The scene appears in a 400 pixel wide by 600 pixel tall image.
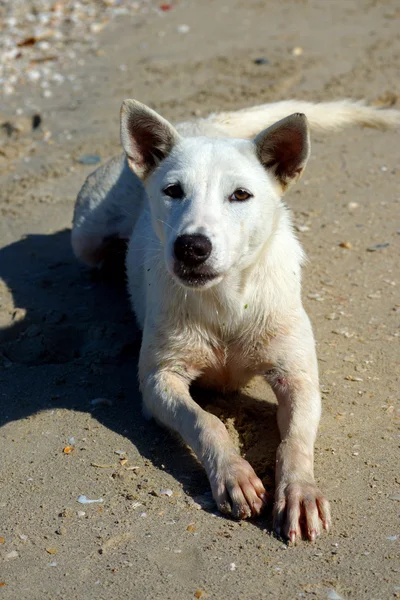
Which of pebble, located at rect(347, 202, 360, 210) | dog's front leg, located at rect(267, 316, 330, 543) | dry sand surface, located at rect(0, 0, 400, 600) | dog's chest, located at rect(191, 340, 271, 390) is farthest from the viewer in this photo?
pebble, located at rect(347, 202, 360, 210)

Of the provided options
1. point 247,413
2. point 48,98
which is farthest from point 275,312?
point 48,98

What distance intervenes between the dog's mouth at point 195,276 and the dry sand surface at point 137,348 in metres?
0.79

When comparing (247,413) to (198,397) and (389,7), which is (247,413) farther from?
(389,7)

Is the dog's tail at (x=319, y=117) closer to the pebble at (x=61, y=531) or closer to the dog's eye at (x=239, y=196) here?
the dog's eye at (x=239, y=196)

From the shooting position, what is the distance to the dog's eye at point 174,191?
368cm

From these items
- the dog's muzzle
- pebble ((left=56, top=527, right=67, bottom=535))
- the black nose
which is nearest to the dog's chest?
the dog's muzzle

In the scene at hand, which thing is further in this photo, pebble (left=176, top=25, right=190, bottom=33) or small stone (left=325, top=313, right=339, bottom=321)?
pebble (left=176, top=25, right=190, bottom=33)

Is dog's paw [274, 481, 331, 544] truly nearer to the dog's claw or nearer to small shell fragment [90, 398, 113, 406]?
the dog's claw

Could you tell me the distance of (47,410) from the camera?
4160mm

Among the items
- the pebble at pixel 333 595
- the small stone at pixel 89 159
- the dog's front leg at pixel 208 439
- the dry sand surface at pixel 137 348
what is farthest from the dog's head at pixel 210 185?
the small stone at pixel 89 159

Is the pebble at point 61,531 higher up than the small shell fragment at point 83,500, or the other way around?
the pebble at point 61,531

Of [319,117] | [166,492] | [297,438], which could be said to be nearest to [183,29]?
[319,117]

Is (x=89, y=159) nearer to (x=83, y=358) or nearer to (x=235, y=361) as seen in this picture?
(x=83, y=358)

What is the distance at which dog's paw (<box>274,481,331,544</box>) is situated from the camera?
3.11 m
